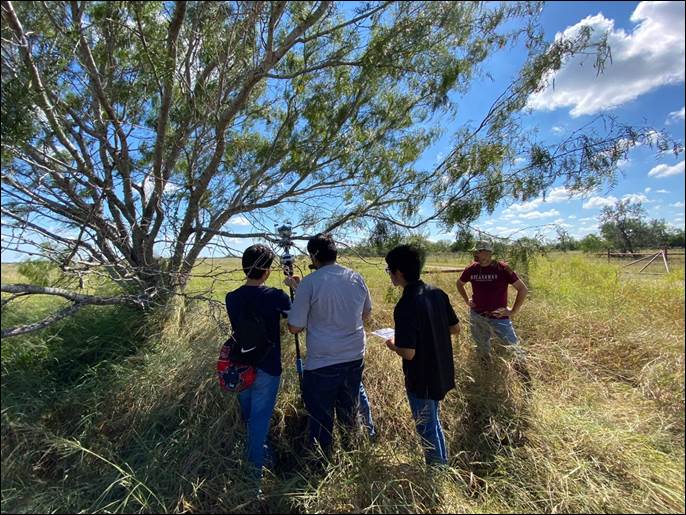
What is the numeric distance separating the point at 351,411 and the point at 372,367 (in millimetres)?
828

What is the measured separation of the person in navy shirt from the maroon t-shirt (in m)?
2.00

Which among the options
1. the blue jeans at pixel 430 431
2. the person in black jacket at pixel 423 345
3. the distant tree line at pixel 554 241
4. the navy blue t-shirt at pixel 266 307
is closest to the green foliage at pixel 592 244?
the distant tree line at pixel 554 241

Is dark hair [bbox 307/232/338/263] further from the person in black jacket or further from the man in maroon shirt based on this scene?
the man in maroon shirt

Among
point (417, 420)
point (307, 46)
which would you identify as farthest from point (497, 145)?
point (417, 420)

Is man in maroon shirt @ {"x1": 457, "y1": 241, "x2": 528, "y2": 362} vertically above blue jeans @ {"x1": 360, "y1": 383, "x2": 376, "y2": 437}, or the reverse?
man in maroon shirt @ {"x1": 457, "y1": 241, "x2": 528, "y2": 362}

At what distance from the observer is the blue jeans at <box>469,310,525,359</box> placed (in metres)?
3.15

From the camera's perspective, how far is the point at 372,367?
3.17 meters

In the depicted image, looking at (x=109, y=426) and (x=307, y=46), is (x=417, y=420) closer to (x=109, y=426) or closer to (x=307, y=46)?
(x=109, y=426)

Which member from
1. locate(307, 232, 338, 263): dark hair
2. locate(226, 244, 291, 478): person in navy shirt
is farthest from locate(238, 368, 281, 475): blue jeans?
locate(307, 232, 338, 263): dark hair

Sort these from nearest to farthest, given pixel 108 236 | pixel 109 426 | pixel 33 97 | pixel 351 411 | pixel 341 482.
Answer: pixel 341 482 → pixel 33 97 → pixel 351 411 → pixel 109 426 → pixel 108 236

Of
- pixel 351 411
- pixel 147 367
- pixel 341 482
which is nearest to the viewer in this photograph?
pixel 341 482

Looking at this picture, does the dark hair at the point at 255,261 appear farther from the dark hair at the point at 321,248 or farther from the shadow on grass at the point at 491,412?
the shadow on grass at the point at 491,412

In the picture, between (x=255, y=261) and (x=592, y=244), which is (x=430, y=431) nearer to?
(x=255, y=261)

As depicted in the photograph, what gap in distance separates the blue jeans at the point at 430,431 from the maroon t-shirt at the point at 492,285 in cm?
144
